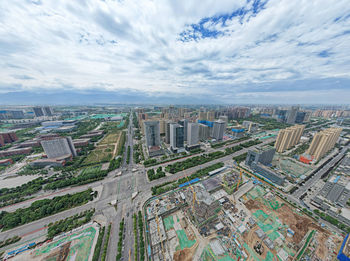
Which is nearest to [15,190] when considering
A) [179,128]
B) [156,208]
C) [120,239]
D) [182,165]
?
[120,239]

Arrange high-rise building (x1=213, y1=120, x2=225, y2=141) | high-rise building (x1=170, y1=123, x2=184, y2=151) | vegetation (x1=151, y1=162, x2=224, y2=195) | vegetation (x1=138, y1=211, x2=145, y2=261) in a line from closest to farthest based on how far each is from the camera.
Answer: vegetation (x1=138, y1=211, x2=145, y2=261) < vegetation (x1=151, y1=162, x2=224, y2=195) < high-rise building (x1=170, y1=123, x2=184, y2=151) < high-rise building (x1=213, y1=120, x2=225, y2=141)

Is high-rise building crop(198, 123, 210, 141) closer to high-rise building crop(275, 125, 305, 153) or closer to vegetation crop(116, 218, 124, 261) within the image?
high-rise building crop(275, 125, 305, 153)

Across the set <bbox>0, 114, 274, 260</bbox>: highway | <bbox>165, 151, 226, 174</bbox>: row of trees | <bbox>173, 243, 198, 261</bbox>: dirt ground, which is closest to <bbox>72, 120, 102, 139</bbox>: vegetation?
<bbox>0, 114, 274, 260</bbox>: highway

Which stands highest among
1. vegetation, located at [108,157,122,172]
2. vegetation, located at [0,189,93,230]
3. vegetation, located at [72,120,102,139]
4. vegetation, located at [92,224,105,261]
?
vegetation, located at [72,120,102,139]

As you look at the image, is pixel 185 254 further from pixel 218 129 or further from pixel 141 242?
pixel 218 129

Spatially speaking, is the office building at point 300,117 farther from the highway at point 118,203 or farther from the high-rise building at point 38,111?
the high-rise building at point 38,111

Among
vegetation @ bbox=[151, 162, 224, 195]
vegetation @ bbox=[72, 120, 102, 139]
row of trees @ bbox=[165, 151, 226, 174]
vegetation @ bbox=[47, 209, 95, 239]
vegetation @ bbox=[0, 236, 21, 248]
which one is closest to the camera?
vegetation @ bbox=[0, 236, 21, 248]

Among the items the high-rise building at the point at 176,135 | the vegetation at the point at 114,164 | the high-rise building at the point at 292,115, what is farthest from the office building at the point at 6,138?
the high-rise building at the point at 292,115
